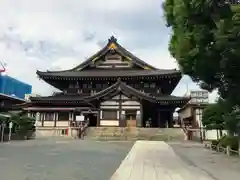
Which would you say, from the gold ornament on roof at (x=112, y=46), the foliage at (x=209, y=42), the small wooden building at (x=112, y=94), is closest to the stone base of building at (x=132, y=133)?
the small wooden building at (x=112, y=94)

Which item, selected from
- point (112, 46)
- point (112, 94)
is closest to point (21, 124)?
point (112, 94)

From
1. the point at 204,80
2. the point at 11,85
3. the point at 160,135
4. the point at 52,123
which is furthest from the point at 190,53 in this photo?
the point at 11,85

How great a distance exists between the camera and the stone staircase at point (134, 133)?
3312 centimetres

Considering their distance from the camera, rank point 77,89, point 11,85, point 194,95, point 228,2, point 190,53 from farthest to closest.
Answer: point 11,85 → point 194,95 → point 77,89 → point 190,53 → point 228,2

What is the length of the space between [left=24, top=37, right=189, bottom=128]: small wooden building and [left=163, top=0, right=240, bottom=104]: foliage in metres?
23.8

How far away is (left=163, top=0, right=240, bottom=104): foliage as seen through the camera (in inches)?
343

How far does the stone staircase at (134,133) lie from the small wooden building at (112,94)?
65.6 inches

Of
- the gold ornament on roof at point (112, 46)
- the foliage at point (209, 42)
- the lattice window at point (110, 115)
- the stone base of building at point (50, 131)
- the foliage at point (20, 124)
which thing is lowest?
the stone base of building at point (50, 131)

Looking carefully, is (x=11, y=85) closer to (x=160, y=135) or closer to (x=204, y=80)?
(x=160, y=135)

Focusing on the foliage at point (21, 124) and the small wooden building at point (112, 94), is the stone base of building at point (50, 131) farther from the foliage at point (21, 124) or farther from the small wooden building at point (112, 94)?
the foliage at point (21, 124)

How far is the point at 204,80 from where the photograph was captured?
1232 cm

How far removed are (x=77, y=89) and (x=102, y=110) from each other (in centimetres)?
828

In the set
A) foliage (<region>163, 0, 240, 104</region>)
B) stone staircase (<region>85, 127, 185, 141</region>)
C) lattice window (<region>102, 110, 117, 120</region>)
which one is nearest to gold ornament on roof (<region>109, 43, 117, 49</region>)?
lattice window (<region>102, 110, 117, 120</region>)

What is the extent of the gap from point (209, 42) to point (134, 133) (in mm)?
24669
